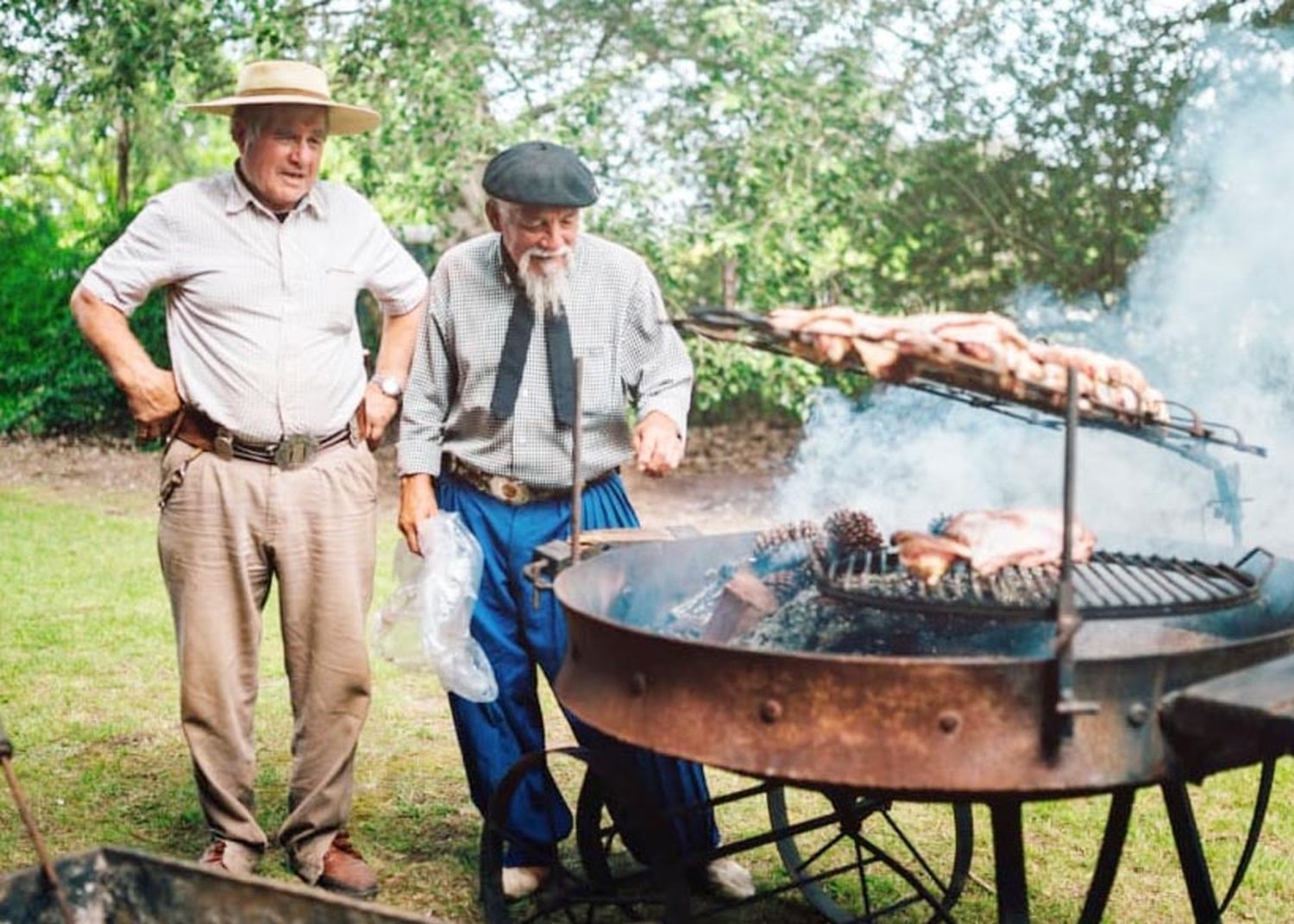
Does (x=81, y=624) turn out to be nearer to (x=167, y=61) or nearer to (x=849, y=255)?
(x=167, y=61)

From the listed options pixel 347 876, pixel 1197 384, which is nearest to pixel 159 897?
pixel 347 876

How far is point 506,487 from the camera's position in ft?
13.1

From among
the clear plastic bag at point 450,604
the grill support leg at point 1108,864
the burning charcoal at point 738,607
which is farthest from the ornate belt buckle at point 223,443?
the grill support leg at point 1108,864

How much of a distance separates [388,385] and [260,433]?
47 centimetres

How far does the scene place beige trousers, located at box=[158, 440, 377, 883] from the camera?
400 centimetres

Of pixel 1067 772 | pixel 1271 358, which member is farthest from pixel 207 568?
pixel 1271 358

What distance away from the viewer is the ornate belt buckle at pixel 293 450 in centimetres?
400

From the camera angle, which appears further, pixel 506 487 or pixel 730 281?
pixel 730 281

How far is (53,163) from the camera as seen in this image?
24969mm

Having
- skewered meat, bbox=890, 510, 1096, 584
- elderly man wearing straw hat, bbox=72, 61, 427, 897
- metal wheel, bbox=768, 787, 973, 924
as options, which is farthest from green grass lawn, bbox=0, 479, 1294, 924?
skewered meat, bbox=890, 510, 1096, 584

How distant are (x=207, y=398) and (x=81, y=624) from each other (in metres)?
4.18

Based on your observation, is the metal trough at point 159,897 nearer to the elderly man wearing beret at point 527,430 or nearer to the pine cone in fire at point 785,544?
the elderly man wearing beret at point 527,430

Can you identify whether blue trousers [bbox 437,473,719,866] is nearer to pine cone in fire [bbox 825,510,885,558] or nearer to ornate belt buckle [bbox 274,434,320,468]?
ornate belt buckle [bbox 274,434,320,468]

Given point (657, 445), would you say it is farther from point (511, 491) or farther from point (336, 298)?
point (336, 298)
